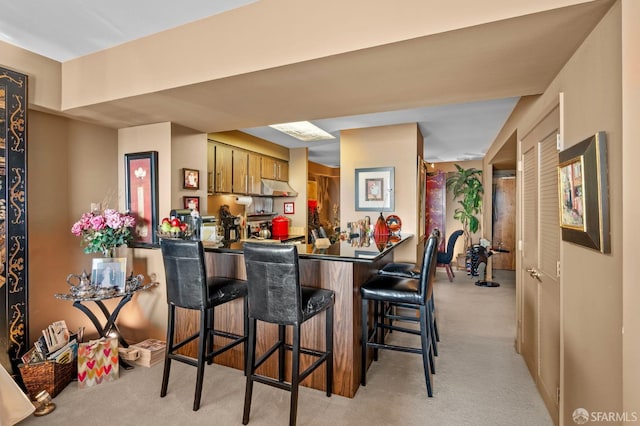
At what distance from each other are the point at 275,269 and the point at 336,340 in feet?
2.68

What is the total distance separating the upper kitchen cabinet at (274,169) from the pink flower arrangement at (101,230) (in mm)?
2767

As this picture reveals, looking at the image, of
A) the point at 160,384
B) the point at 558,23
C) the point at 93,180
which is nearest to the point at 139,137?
the point at 93,180

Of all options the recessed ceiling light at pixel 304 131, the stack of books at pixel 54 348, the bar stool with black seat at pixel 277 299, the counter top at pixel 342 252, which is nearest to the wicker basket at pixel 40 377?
the stack of books at pixel 54 348

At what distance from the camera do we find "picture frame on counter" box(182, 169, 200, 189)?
3.39 meters

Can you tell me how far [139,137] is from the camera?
3369mm

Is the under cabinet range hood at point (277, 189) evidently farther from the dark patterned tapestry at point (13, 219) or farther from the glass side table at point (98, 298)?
the dark patterned tapestry at point (13, 219)

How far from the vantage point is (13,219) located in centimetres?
243

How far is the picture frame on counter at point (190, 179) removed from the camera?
3393 mm

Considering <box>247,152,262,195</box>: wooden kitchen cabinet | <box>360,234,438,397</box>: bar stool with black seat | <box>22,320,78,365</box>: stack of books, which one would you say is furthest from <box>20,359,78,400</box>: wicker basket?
<box>247,152,262,195</box>: wooden kitchen cabinet

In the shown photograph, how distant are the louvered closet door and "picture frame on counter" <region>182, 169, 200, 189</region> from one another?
3.18 m

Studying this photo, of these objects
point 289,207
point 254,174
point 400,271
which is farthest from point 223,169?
point 400,271

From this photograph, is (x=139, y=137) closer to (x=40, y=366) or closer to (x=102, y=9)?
(x=102, y=9)

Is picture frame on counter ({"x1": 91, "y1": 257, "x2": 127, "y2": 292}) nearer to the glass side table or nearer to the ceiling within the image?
the glass side table

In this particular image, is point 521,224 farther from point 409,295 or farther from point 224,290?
point 224,290
